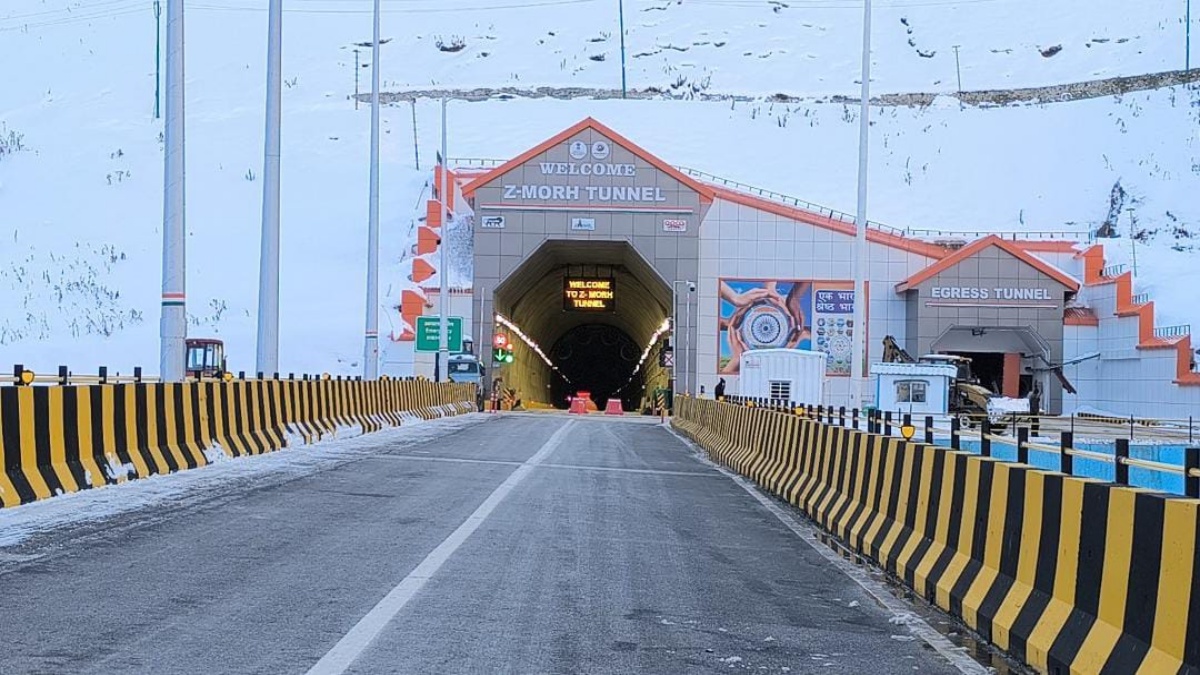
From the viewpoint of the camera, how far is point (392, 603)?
8656 millimetres

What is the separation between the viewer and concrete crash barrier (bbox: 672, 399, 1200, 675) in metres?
6.34

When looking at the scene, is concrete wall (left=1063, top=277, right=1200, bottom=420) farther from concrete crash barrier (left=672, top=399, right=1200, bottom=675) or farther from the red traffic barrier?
concrete crash barrier (left=672, top=399, right=1200, bottom=675)

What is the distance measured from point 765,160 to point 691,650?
83524 mm

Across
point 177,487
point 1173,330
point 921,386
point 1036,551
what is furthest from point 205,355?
point 1036,551

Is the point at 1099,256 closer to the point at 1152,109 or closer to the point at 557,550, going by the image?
the point at 1152,109

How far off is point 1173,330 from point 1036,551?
44.4 m

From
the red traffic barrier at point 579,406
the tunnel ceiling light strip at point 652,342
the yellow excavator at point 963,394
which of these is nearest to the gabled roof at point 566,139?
the tunnel ceiling light strip at point 652,342

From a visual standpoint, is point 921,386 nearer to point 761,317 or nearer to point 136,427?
point 761,317

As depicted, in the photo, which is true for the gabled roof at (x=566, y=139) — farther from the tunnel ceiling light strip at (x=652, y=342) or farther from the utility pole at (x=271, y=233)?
the utility pole at (x=271, y=233)

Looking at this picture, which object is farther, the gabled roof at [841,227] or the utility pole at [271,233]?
the gabled roof at [841,227]

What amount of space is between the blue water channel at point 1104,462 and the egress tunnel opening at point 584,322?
33.4 meters

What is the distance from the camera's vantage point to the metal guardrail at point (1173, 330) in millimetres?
47500

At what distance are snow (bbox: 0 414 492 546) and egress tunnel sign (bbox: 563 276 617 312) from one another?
136 ft

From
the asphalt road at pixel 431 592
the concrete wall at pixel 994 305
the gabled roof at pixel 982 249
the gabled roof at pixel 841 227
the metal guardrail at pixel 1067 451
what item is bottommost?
the asphalt road at pixel 431 592
